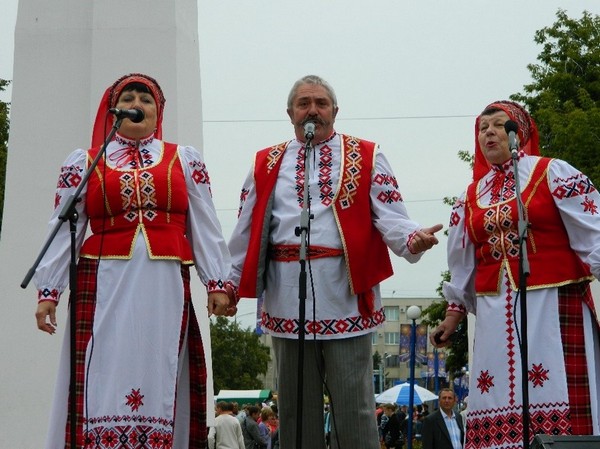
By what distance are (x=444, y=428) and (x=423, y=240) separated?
7.14 m

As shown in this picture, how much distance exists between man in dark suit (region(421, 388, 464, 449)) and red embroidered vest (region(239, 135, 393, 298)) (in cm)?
670

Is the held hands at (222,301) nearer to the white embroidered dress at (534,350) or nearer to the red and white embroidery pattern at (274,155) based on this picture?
the red and white embroidery pattern at (274,155)

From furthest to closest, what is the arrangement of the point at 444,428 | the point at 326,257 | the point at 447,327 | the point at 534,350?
1. the point at 444,428
2. the point at 447,327
3. the point at 326,257
4. the point at 534,350

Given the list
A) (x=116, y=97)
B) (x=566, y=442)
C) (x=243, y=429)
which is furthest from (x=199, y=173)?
(x=243, y=429)

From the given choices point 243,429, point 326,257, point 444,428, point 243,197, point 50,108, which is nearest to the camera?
point 326,257

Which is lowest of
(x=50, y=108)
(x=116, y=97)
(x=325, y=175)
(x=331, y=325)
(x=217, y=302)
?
(x=331, y=325)

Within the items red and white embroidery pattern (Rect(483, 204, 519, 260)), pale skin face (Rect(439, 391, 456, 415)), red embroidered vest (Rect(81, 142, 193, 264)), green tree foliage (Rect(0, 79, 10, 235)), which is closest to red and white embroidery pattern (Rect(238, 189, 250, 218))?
red embroidered vest (Rect(81, 142, 193, 264))

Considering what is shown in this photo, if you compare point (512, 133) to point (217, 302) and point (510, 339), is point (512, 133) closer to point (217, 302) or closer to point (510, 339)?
point (510, 339)

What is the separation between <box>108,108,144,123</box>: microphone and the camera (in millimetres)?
5512

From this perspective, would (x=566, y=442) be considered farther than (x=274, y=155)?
No

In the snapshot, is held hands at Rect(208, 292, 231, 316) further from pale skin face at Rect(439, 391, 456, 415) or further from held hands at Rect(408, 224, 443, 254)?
pale skin face at Rect(439, 391, 456, 415)

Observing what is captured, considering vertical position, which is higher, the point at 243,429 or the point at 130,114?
the point at 130,114

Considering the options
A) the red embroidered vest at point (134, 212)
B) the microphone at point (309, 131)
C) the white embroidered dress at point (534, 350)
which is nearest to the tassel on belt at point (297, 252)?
the red embroidered vest at point (134, 212)

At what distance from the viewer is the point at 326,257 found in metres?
5.81
